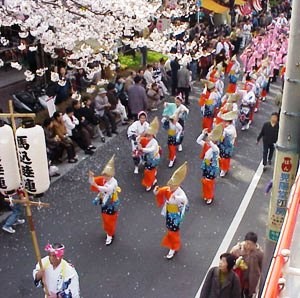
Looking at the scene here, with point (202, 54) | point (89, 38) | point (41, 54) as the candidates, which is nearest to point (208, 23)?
point (202, 54)

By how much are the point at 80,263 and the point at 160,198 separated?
160 centimetres

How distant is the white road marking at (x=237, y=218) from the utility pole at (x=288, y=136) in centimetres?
290

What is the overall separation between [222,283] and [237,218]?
3816mm

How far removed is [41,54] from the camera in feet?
52.1

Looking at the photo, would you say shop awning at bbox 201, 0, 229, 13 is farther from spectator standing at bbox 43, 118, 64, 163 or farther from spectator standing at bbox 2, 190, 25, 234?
spectator standing at bbox 2, 190, 25, 234

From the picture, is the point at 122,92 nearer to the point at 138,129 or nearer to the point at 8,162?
the point at 138,129

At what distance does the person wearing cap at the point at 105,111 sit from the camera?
1359 centimetres

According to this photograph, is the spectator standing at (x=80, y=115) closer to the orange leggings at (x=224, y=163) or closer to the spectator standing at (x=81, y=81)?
the spectator standing at (x=81, y=81)

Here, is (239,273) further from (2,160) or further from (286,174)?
(2,160)

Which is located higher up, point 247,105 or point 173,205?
point 173,205

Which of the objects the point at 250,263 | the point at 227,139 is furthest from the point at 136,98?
the point at 250,263

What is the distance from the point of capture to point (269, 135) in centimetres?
1152

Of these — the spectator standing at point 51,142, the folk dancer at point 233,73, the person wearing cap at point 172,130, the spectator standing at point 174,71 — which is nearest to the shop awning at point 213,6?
the folk dancer at point 233,73

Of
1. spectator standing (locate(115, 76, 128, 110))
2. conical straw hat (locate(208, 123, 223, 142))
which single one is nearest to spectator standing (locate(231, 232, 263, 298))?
conical straw hat (locate(208, 123, 223, 142))
